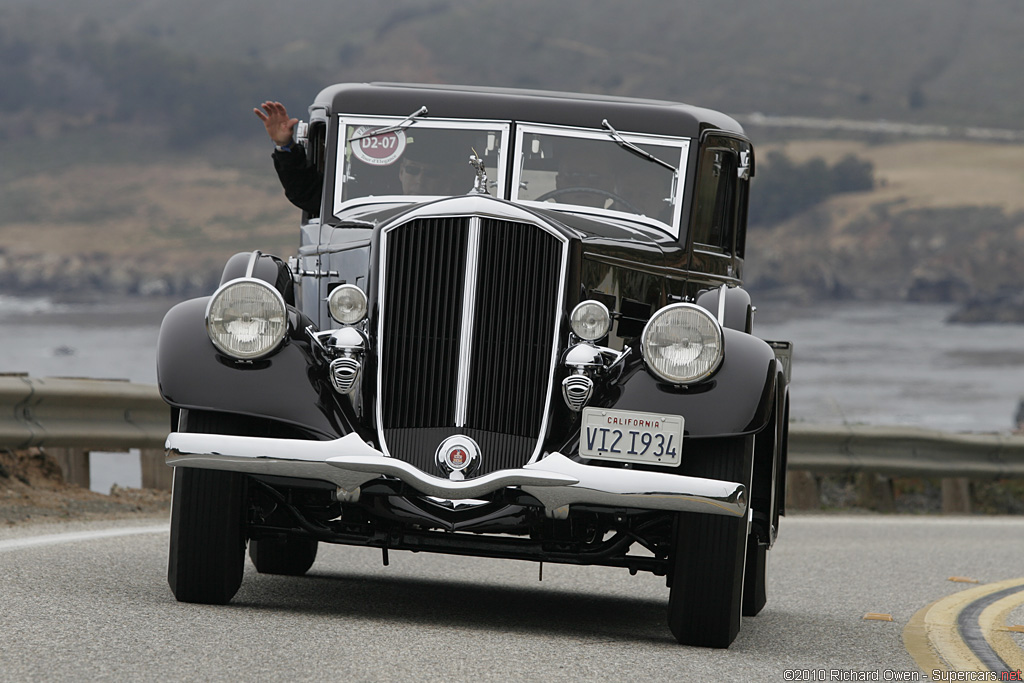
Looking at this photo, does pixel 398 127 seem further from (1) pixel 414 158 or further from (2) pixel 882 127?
(2) pixel 882 127

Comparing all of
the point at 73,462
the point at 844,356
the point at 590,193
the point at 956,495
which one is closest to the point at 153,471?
the point at 73,462

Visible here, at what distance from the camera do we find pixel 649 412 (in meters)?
5.75

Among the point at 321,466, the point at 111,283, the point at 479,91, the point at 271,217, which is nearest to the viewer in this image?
the point at 321,466

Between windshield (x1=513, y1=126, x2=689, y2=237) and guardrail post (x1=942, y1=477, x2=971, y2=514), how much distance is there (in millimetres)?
9443

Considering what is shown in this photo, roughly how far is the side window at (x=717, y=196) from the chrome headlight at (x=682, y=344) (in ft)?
5.29

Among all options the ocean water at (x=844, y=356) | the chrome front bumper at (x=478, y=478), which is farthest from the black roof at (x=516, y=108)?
the ocean water at (x=844, y=356)

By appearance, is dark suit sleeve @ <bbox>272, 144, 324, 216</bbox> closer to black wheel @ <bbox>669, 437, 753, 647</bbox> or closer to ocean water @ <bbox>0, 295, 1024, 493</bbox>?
black wheel @ <bbox>669, 437, 753, 647</bbox>

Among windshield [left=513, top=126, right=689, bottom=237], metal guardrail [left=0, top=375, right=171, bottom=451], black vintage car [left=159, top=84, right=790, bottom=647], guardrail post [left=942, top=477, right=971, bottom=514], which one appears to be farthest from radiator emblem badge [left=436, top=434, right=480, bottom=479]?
guardrail post [left=942, top=477, right=971, bottom=514]

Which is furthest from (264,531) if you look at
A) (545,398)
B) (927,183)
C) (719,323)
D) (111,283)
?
(927,183)

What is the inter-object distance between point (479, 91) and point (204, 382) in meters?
2.43

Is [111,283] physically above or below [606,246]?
below

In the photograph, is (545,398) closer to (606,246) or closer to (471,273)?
(471,273)

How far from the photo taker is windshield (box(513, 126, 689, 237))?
723cm

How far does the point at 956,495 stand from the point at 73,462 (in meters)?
9.34
